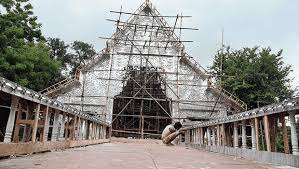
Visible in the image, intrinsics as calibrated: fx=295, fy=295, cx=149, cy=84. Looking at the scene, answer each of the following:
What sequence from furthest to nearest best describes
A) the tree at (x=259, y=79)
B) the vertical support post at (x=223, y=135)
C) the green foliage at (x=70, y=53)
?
the green foliage at (x=70, y=53), the tree at (x=259, y=79), the vertical support post at (x=223, y=135)

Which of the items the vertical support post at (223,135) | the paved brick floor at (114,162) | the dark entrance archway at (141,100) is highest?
the dark entrance archway at (141,100)

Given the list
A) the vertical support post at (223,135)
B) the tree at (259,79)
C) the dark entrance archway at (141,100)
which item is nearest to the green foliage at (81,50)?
the dark entrance archway at (141,100)

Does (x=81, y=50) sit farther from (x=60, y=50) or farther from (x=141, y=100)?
(x=141, y=100)

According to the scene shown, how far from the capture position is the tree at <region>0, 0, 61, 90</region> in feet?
59.1

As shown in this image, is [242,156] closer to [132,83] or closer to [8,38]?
[8,38]

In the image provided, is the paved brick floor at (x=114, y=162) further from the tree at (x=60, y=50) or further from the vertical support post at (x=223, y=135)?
the tree at (x=60, y=50)

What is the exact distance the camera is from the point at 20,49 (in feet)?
62.0

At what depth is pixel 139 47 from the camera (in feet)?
94.6

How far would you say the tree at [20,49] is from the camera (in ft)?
59.1

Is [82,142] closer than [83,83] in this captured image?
Yes

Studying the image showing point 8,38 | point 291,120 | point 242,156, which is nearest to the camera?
point 291,120

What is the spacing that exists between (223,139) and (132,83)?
16.3m

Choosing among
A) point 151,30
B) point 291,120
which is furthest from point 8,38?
point 291,120

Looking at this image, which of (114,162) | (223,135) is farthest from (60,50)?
(114,162)
